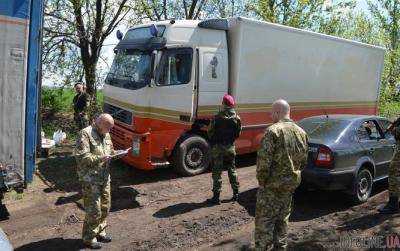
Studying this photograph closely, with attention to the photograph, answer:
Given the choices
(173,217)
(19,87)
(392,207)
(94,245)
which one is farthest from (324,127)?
(19,87)

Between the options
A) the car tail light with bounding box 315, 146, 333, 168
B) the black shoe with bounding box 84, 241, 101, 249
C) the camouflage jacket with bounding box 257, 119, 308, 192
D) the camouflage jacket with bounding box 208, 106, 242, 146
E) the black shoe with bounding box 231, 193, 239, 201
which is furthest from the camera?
the black shoe with bounding box 231, 193, 239, 201

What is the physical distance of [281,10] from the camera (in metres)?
20.9

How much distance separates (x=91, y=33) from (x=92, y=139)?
12667mm

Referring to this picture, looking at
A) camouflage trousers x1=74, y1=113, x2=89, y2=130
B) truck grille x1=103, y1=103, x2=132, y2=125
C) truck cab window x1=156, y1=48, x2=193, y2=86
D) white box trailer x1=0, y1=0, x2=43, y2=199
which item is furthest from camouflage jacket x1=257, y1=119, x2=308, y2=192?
camouflage trousers x1=74, y1=113, x2=89, y2=130

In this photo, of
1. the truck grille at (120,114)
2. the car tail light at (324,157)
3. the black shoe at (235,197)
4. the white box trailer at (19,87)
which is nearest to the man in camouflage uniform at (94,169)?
the white box trailer at (19,87)

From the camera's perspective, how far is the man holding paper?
5.89 m

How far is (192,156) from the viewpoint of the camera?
9898 mm

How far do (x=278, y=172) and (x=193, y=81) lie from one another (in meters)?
4.70

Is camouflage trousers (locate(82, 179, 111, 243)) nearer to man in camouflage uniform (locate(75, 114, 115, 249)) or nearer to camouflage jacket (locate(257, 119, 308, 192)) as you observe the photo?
man in camouflage uniform (locate(75, 114, 115, 249))

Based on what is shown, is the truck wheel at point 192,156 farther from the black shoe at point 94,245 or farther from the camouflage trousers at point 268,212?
the camouflage trousers at point 268,212

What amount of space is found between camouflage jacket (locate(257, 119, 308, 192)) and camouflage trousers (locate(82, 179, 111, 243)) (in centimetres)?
214

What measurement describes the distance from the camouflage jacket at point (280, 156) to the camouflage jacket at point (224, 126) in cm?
240

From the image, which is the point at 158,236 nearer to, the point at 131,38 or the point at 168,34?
the point at 168,34

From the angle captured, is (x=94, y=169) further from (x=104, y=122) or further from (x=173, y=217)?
(x=173, y=217)
